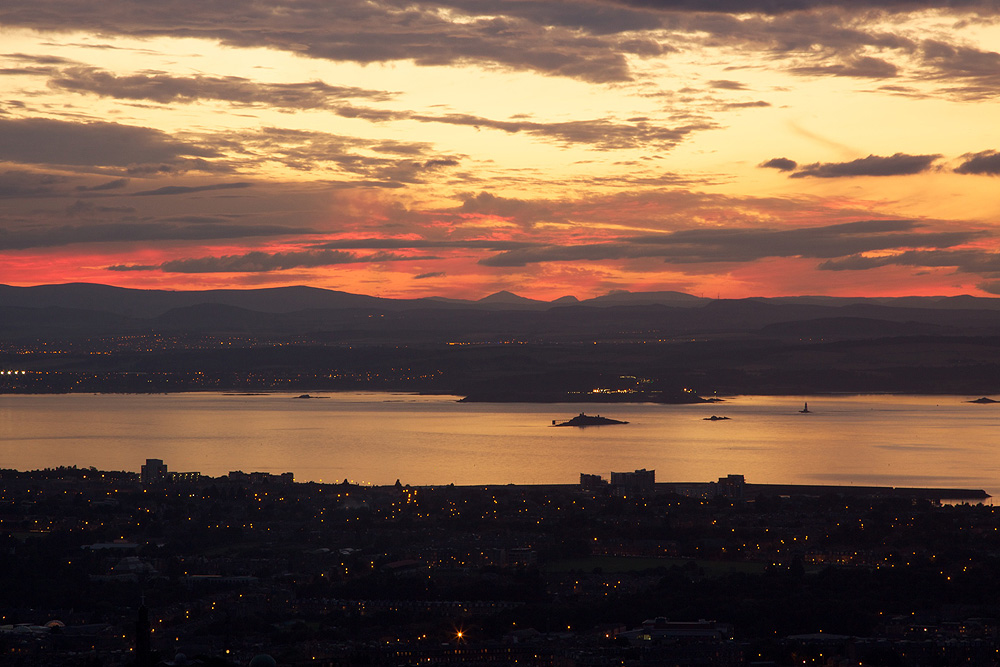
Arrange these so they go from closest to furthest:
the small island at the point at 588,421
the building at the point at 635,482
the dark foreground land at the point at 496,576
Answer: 1. the dark foreground land at the point at 496,576
2. the building at the point at 635,482
3. the small island at the point at 588,421

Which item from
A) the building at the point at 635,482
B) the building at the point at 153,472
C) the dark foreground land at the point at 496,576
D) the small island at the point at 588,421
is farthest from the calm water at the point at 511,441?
the dark foreground land at the point at 496,576

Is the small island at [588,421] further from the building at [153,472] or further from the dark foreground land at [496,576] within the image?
the dark foreground land at [496,576]

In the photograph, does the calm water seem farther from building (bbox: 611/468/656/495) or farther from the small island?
building (bbox: 611/468/656/495)

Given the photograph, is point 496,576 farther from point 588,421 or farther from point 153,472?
point 588,421

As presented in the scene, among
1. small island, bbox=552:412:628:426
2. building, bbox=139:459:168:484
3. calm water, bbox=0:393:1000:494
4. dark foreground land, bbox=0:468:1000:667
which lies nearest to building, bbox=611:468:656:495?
dark foreground land, bbox=0:468:1000:667

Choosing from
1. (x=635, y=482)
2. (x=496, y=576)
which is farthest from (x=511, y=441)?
(x=496, y=576)
